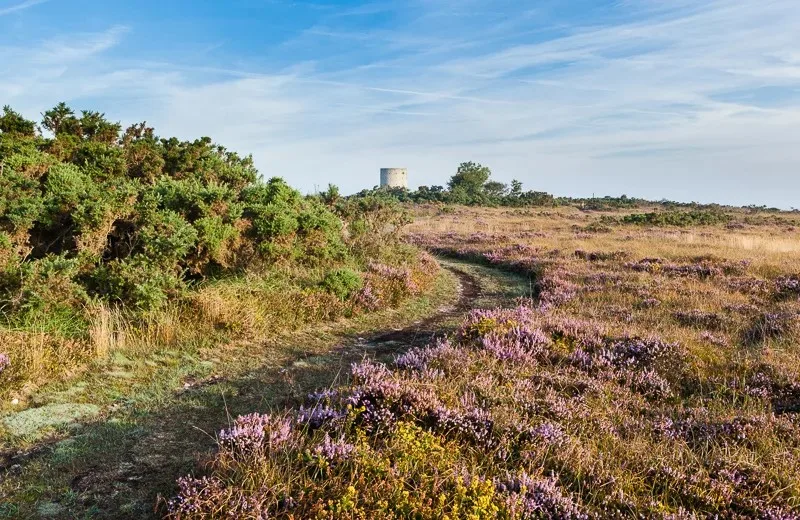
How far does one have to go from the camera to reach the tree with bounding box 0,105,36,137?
1212 cm

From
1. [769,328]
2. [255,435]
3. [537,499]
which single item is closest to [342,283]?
[255,435]

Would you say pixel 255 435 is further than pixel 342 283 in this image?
No

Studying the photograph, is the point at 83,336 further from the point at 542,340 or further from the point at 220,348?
the point at 542,340

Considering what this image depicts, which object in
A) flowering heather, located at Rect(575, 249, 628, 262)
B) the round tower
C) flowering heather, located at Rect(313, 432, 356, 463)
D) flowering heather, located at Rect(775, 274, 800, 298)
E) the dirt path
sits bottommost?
the dirt path

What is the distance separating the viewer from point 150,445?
4824 mm

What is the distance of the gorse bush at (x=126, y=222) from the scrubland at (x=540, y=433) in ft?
14.9

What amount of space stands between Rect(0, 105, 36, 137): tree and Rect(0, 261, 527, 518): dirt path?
30.6 ft

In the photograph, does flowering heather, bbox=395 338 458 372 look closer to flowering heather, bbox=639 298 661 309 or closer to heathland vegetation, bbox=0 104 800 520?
heathland vegetation, bbox=0 104 800 520

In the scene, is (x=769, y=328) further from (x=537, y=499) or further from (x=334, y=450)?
(x=334, y=450)

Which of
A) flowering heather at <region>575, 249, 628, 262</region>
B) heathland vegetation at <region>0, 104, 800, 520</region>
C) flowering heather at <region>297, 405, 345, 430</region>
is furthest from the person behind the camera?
flowering heather at <region>575, 249, 628, 262</region>

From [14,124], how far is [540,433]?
13.8 metres

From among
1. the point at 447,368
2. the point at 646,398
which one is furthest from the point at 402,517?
the point at 646,398

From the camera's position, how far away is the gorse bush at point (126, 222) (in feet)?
27.0

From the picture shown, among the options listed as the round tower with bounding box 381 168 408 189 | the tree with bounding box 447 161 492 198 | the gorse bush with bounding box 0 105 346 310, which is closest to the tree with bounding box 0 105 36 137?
the gorse bush with bounding box 0 105 346 310
